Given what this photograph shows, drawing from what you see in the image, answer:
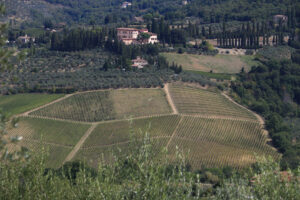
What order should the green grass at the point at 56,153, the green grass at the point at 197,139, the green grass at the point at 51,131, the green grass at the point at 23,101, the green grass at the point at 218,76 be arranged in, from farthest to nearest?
the green grass at the point at 218,76, the green grass at the point at 23,101, the green grass at the point at 51,131, the green grass at the point at 197,139, the green grass at the point at 56,153

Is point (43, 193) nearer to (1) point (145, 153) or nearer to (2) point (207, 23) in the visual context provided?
(1) point (145, 153)

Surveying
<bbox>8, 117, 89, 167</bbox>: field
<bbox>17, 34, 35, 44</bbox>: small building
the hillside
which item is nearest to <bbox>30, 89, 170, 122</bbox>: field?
<bbox>8, 117, 89, 167</bbox>: field

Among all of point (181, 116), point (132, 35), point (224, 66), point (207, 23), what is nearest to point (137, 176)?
point (181, 116)

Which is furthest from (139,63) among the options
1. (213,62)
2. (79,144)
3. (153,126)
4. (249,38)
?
(79,144)

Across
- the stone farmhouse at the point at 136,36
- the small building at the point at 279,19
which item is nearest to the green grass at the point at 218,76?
the stone farmhouse at the point at 136,36

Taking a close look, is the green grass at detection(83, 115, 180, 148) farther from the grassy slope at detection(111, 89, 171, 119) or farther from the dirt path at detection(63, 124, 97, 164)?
the grassy slope at detection(111, 89, 171, 119)

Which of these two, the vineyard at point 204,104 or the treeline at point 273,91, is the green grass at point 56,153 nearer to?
the vineyard at point 204,104
